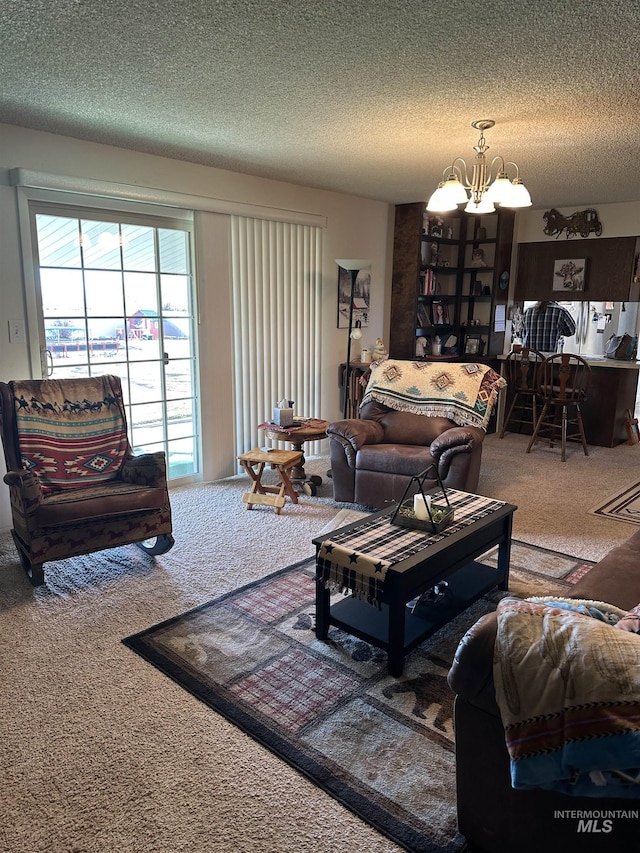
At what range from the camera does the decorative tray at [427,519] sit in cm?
247

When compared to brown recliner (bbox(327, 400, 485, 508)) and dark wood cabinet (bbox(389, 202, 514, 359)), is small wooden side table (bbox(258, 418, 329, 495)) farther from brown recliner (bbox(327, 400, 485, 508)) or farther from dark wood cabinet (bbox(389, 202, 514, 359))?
dark wood cabinet (bbox(389, 202, 514, 359))

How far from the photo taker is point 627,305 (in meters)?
6.70

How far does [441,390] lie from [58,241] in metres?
2.71

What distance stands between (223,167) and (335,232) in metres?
1.33

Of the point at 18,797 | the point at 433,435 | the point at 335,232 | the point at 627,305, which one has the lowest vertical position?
the point at 18,797

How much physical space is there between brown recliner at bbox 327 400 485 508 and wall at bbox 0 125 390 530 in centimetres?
105

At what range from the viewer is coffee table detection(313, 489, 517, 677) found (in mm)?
2191

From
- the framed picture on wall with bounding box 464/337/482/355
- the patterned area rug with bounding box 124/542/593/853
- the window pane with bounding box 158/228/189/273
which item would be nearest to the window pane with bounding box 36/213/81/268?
the window pane with bounding box 158/228/189/273

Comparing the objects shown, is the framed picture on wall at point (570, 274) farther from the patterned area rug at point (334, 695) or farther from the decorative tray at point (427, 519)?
the decorative tray at point (427, 519)

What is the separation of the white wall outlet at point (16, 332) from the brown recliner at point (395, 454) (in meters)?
1.99

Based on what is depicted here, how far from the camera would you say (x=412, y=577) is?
219 cm

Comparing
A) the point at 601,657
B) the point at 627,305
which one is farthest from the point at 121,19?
the point at 627,305

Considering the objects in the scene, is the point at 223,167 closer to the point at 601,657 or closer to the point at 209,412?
the point at 209,412

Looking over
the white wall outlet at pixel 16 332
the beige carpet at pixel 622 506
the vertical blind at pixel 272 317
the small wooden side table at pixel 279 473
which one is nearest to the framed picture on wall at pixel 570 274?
the beige carpet at pixel 622 506
